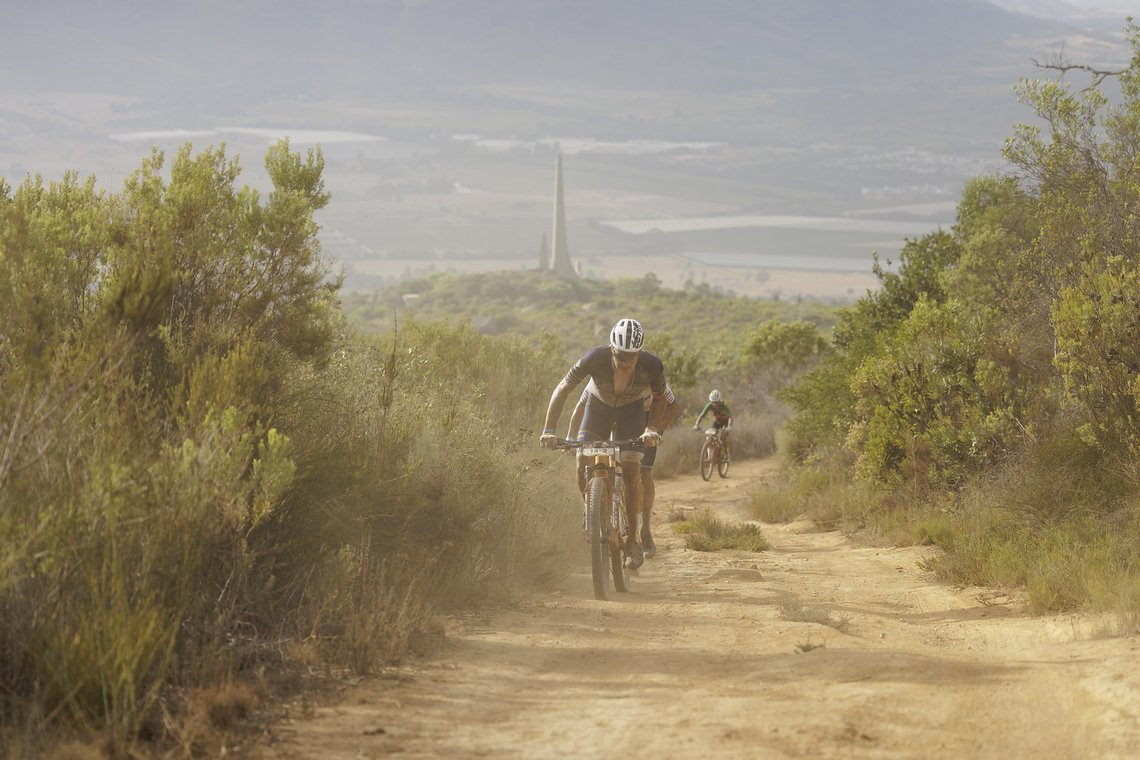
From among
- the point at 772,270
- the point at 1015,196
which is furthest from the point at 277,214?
the point at 772,270

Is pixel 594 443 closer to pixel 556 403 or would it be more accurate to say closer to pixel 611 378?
pixel 556 403

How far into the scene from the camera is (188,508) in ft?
19.9

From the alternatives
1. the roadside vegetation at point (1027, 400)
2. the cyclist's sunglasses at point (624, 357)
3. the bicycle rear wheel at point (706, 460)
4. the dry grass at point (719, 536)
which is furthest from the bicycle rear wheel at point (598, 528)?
the bicycle rear wheel at point (706, 460)

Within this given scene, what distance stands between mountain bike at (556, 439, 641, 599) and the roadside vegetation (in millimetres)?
2869

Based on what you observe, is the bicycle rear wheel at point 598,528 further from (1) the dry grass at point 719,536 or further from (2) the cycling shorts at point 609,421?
(1) the dry grass at point 719,536

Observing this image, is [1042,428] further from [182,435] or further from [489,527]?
[182,435]

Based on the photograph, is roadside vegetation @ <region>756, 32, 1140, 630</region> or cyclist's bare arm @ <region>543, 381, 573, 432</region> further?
roadside vegetation @ <region>756, 32, 1140, 630</region>

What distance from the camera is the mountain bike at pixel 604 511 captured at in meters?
9.68

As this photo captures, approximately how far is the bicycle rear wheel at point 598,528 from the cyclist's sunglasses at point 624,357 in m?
0.95

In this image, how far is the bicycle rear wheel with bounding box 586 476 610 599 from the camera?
9648mm

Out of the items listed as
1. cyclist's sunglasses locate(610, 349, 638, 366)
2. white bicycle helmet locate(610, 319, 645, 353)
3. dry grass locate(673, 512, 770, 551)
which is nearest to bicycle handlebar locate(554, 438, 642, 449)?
cyclist's sunglasses locate(610, 349, 638, 366)

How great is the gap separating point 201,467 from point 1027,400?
9079mm

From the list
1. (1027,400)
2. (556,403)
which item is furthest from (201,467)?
(1027,400)

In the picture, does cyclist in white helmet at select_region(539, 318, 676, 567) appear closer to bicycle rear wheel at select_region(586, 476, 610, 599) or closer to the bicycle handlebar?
the bicycle handlebar
